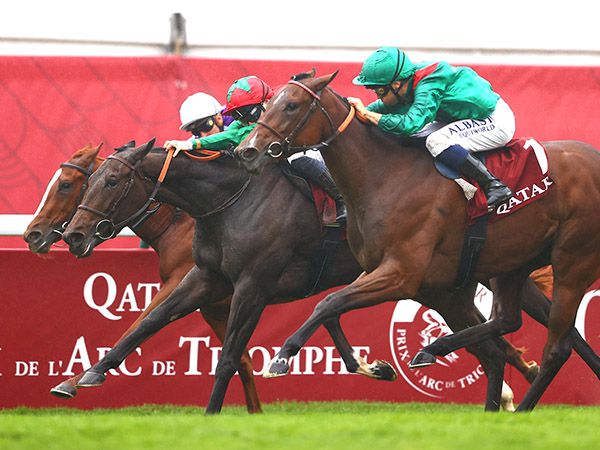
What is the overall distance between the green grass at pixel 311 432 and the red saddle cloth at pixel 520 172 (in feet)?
3.92

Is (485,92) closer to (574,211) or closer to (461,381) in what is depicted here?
(574,211)

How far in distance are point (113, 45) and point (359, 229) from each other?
14.7ft

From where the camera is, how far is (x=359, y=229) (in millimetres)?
7473

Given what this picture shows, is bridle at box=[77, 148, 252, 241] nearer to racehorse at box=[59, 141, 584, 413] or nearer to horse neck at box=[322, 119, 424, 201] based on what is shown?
racehorse at box=[59, 141, 584, 413]

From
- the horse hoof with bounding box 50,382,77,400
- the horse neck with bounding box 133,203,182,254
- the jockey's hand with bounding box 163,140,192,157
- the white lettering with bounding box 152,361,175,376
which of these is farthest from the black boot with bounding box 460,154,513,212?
the white lettering with bounding box 152,361,175,376

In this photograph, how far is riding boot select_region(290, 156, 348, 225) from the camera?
8.12 metres

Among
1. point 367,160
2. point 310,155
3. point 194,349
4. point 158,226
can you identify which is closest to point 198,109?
point 158,226

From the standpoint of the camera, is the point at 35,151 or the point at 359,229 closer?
the point at 359,229

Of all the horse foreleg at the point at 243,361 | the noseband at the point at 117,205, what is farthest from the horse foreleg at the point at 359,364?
the noseband at the point at 117,205

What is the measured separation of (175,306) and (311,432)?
2.13 m

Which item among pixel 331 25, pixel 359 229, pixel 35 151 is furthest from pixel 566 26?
pixel 359 229

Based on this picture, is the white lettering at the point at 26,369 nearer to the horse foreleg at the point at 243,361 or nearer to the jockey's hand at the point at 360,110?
the horse foreleg at the point at 243,361

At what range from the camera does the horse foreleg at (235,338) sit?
7711mm

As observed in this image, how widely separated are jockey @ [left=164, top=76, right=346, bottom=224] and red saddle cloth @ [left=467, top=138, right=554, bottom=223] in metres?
0.97
